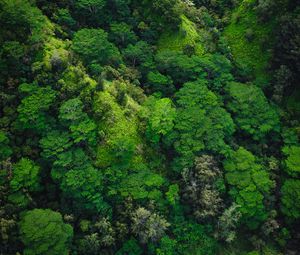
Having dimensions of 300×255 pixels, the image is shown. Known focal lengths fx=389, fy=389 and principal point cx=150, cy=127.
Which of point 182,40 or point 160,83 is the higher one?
point 182,40

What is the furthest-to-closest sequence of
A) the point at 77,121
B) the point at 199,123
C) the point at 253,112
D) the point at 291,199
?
the point at 253,112 → the point at 199,123 → the point at 291,199 → the point at 77,121

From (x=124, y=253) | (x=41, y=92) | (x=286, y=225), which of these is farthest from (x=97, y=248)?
(x=286, y=225)

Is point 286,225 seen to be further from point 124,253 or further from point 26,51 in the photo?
point 26,51

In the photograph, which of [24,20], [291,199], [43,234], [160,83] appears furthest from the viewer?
[160,83]

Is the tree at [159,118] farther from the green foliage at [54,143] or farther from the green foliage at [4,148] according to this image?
the green foliage at [4,148]

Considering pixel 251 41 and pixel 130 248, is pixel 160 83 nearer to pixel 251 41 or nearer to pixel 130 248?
pixel 251 41

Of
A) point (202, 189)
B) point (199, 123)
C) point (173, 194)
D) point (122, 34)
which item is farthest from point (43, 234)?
point (122, 34)
